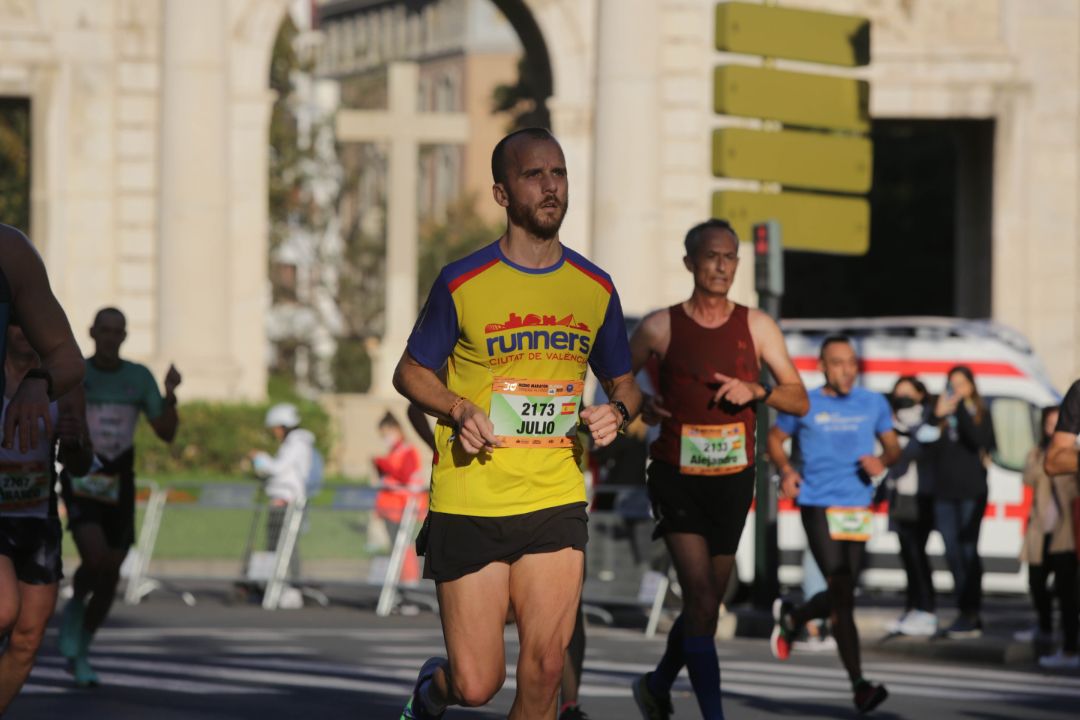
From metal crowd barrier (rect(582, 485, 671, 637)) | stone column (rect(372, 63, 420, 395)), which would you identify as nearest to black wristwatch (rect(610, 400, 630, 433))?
metal crowd barrier (rect(582, 485, 671, 637))

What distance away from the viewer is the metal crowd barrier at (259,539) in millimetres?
21219

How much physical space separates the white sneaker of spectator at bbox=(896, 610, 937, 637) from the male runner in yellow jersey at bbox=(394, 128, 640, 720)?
380 inches

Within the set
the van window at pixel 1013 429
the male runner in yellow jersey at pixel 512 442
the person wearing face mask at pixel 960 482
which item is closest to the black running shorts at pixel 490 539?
the male runner in yellow jersey at pixel 512 442

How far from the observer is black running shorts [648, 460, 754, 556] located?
10.4 m

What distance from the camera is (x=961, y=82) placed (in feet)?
106

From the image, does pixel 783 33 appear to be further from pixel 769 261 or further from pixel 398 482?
pixel 398 482

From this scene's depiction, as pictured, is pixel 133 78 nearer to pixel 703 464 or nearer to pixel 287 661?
pixel 287 661

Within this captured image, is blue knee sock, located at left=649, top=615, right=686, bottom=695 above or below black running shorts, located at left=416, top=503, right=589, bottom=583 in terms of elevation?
below

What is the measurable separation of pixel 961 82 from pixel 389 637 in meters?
17.2

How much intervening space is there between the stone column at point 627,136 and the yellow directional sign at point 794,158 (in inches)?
439

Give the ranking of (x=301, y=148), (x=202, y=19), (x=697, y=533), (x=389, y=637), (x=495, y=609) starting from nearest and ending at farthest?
1. (x=495, y=609)
2. (x=697, y=533)
3. (x=389, y=637)
4. (x=202, y=19)
5. (x=301, y=148)

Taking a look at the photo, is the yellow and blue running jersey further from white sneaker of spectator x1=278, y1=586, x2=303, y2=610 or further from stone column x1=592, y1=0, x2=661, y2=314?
stone column x1=592, y1=0, x2=661, y2=314

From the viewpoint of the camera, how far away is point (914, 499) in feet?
60.1

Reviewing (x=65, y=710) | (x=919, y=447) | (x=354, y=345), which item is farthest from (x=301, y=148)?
(x=65, y=710)
